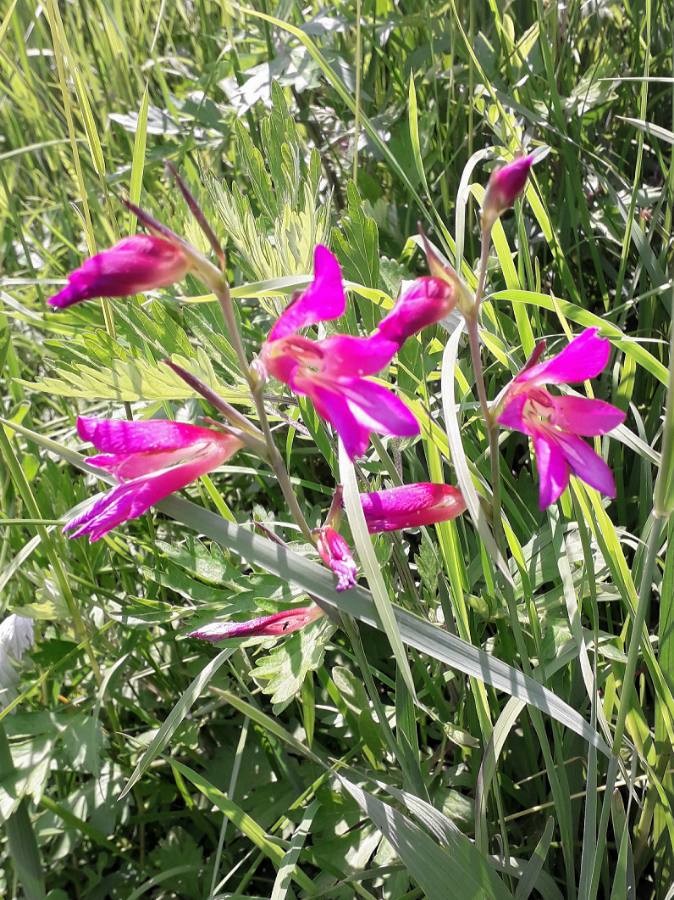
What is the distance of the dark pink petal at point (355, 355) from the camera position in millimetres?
763

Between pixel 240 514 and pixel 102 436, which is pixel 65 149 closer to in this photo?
pixel 240 514

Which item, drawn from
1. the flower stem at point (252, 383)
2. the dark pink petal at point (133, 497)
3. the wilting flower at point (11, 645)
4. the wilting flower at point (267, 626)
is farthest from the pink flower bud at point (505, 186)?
the wilting flower at point (11, 645)

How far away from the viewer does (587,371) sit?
2.77 feet

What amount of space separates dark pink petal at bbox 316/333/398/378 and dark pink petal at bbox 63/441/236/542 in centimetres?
17

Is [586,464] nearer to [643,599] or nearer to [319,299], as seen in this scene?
[643,599]

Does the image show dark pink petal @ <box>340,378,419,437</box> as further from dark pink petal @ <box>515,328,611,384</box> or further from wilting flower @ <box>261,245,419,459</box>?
dark pink petal @ <box>515,328,611,384</box>

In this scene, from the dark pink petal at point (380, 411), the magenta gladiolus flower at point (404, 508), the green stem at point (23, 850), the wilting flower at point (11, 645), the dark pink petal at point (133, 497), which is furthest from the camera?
the wilting flower at point (11, 645)

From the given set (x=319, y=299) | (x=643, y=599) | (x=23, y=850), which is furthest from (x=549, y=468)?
(x=23, y=850)

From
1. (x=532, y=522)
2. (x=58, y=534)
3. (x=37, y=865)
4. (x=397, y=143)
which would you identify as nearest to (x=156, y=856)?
(x=37, y=865)

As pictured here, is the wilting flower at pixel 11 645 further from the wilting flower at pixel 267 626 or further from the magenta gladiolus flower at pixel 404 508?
the magenta gladiolus flower at pixel 404 508

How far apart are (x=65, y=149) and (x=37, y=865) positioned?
1.67 metres

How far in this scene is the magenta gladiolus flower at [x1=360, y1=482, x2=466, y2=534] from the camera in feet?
3.06

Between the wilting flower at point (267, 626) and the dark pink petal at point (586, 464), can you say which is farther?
Result: the wilting flower at point (267, 626)

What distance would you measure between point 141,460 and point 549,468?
0.39 meters
